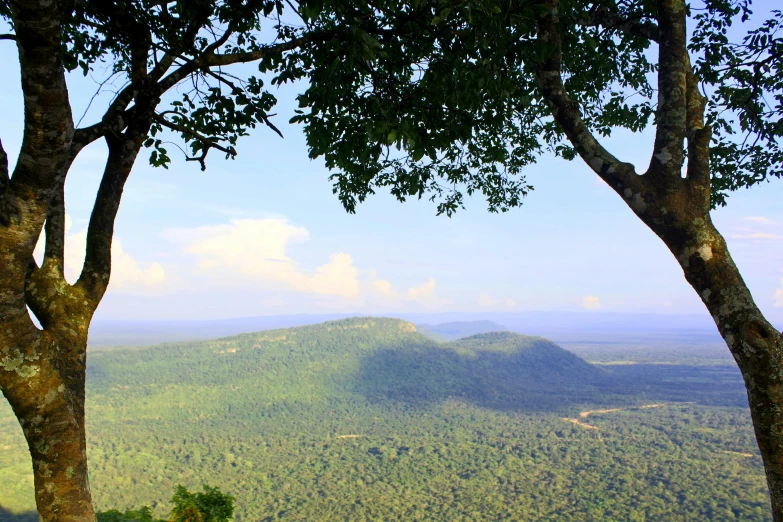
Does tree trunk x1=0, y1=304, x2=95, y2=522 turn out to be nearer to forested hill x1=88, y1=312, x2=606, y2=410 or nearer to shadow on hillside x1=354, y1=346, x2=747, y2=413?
shadow on hillside x1=354, y1=346, x2=747, y2=413

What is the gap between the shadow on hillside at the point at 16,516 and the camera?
33.1m

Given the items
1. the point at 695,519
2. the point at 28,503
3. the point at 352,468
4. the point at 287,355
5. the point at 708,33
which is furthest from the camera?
the point at 287,355

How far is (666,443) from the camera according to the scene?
202 feet

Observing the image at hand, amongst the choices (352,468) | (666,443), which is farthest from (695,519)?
(352,468)

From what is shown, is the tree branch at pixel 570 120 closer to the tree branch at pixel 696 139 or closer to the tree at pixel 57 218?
the tree branch at pixel 696 139

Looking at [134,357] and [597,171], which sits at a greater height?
[597,171]

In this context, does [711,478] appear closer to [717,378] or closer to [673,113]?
[673,113]

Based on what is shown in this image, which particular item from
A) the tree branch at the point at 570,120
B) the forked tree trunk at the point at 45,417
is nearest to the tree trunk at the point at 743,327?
the tree branch at the point at 570,120

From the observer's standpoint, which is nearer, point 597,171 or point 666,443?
point 597,171

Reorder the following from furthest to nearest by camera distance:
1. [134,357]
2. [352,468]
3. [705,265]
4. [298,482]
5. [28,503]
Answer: [134,357], [352,468], [298,482], [28,503], [705,265]

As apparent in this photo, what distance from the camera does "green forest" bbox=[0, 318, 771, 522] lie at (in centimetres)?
4275

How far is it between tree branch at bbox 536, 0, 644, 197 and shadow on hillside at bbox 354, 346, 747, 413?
290ft

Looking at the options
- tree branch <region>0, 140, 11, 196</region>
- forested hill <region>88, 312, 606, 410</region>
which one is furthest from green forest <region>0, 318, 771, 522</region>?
tree branch <region>0, 140, 11, 196</region>

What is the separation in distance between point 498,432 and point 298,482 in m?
32.1
